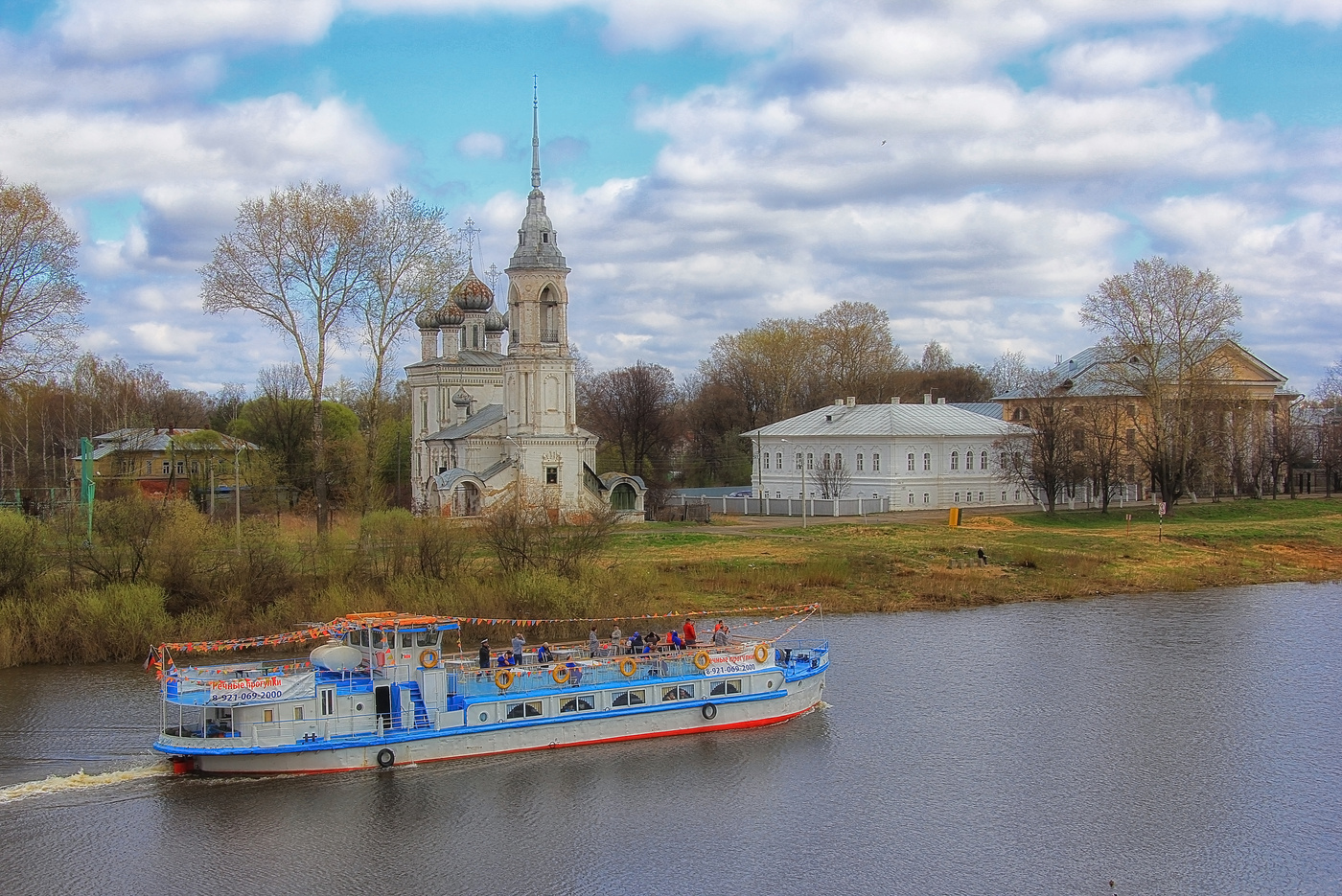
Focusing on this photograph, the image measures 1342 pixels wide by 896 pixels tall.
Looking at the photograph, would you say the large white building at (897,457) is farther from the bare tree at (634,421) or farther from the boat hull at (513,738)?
the boat hull at (513,738)

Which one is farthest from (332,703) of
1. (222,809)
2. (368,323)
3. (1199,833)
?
(368,323)

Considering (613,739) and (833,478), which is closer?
(613,739)

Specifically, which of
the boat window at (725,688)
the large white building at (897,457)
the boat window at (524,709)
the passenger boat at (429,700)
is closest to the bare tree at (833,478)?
the large white building at (897,457)

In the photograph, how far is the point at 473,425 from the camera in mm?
70250

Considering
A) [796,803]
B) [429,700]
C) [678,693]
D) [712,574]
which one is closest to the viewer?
[796,803]

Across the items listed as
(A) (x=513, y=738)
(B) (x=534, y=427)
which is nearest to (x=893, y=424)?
(B) (x=534, y=427)

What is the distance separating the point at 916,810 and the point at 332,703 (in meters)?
12.0

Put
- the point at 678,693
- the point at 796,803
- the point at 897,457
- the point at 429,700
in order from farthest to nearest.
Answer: the point at 897,457 < the point at 678,693 < the point at 429,700 < the point at 796,803

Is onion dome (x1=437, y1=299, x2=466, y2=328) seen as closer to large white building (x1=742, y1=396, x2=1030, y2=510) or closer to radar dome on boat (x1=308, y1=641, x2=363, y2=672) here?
large white building (x1=742, y1=396, x2=1030, y2=510)

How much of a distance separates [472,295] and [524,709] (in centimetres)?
4897

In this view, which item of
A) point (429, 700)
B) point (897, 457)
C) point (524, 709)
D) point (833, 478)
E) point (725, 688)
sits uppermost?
point (897, 457)

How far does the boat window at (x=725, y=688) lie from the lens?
105 ft

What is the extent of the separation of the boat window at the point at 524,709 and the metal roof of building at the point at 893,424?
4746 centimetres

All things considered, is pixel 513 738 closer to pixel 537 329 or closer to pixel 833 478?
pixel 537 329
